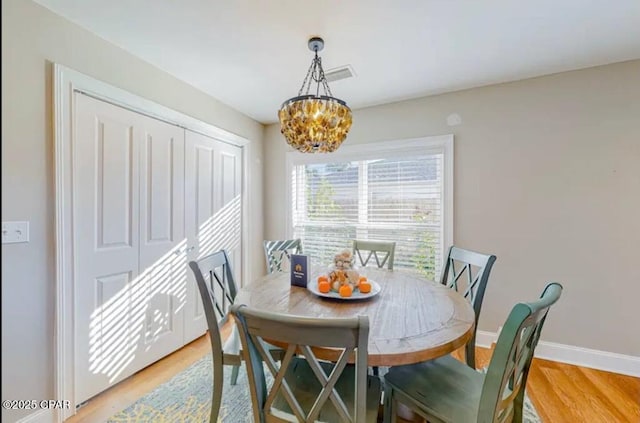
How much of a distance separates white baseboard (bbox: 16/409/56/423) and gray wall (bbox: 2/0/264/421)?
47mm

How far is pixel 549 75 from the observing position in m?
2.68

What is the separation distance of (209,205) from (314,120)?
171cm

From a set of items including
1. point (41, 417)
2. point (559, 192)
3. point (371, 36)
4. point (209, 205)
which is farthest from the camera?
point (209, 205)

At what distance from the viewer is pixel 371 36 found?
2150mm

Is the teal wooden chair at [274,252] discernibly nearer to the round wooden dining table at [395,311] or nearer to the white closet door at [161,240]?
the round wooden dining table at [395,311]

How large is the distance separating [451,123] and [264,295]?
2333 mm

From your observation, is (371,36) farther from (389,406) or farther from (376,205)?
(389,406)

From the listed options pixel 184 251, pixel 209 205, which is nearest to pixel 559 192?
pixel 209 205

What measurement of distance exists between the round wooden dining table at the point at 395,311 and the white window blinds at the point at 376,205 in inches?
39.0

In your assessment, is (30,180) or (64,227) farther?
(64,227)

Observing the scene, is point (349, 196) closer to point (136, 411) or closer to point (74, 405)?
point (136, 411)

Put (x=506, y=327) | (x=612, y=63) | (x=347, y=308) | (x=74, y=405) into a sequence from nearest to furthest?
1. (x=506, y=327)
2. (x=347, y=308)
3. (x=74, y=405)
4. (x=612, y=63)

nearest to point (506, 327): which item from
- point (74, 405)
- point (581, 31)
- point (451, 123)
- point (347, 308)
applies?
point (347, 308)

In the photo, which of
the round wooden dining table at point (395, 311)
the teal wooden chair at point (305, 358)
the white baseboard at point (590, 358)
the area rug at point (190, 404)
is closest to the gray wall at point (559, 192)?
the white baseboard at point (590, 358)
